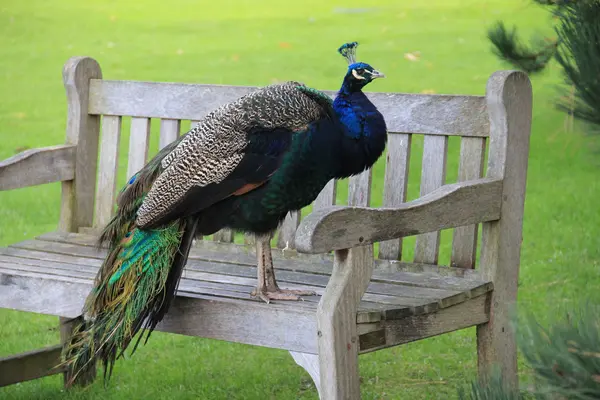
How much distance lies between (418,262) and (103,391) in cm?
151

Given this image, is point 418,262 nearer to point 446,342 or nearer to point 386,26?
point 446,342

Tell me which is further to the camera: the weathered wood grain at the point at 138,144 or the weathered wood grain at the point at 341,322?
the weathered wood grain at the point at 138,144

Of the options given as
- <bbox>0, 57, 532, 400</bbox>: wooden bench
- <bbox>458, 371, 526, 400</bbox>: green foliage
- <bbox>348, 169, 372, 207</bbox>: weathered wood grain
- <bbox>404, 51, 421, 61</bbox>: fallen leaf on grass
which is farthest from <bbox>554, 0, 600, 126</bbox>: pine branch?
<bbox>404, 51, 421, 61</bbox>: fallen leaf on grass

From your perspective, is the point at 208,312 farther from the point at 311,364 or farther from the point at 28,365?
the point at 28,365

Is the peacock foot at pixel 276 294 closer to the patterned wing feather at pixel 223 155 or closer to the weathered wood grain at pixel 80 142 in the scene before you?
the patterned wing feather at pixel 223 155

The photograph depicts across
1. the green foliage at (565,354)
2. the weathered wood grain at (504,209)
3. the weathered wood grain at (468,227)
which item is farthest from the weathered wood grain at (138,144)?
the green foliage at (565,354)

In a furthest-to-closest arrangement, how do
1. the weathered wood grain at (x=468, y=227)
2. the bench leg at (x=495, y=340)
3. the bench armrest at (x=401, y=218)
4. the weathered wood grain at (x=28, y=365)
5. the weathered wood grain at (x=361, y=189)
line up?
the weathered wood grain at (x=28, y=365) → the weathered wood grain at (x=361, y=189) → the weathered wood grain at (x=468, y=227) → the bench leg at (x=495, y=340) → the bench armrest at (x=401, y=218)

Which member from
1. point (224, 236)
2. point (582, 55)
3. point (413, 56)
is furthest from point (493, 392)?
point (413, 56)

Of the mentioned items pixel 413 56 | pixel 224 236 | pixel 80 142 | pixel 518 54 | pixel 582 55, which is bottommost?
pixel 224 236

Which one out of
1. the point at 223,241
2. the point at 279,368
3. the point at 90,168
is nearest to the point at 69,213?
the point at 90,168

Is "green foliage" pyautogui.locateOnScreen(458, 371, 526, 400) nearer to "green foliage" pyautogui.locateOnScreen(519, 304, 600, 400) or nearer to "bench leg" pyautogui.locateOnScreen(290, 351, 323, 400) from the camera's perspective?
"green foliage" pyautogui.locateOnScreen(519, 304, 600, 400)

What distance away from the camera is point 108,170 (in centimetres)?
420

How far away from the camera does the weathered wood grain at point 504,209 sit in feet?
10.9

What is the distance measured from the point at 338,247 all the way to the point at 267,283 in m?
0.56
